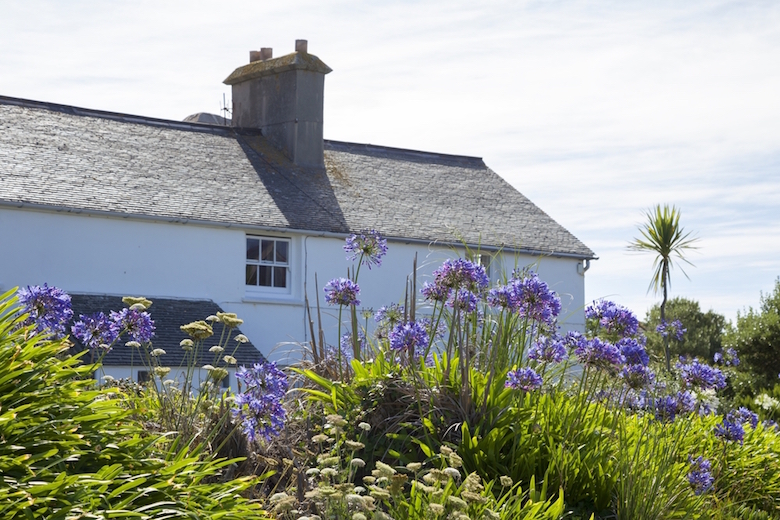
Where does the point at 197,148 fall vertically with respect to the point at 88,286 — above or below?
above

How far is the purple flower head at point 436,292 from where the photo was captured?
645 cm

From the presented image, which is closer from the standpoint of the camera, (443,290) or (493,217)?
(443,290)

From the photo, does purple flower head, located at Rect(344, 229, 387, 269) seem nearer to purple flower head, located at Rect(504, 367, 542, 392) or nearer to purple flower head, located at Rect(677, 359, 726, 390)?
purple flower head, located at Rect(504, 367, 542, 392)

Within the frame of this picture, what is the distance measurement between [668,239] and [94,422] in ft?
51.9

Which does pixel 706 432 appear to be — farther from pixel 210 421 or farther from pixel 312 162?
pixel 312 162

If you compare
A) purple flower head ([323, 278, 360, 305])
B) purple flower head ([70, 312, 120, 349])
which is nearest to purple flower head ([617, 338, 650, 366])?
purple flower head ([323, 278, 360, 305])

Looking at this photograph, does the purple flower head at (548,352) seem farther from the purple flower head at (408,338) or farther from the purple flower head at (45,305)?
the purple flower head at (45,305)

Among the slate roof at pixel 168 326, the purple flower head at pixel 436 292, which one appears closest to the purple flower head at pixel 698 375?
the purple flower head at pixel 436 292

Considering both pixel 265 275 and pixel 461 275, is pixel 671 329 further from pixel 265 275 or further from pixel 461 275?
pixel 265 275

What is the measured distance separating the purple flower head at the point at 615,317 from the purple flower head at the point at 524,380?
0.86 m

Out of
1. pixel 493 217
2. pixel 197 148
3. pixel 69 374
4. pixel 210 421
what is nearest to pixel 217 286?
pixel 197 148

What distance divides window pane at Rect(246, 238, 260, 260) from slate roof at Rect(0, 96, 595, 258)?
0.70m

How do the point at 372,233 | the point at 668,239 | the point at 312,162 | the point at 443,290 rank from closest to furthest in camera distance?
1. the point at 443,290
2. the point at 372,233
3. the point at 668,239
4. the point at 312,162

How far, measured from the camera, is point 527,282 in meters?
6.07
